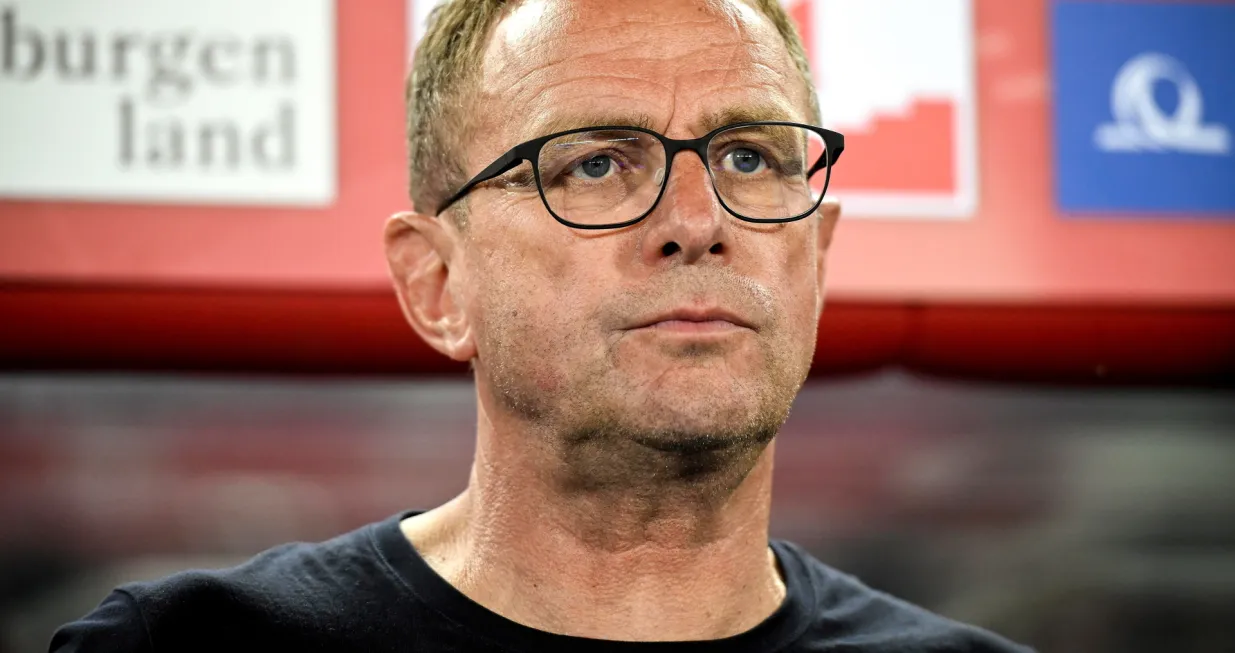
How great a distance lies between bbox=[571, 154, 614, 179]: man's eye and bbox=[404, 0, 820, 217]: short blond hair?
168 mm

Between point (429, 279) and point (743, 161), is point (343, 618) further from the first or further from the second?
point (743, 161)

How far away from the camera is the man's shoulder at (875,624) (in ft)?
5.43

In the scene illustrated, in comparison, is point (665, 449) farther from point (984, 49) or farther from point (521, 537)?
point (984, 49)

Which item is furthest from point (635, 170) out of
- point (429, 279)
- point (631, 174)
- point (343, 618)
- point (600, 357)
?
point (343, 618)

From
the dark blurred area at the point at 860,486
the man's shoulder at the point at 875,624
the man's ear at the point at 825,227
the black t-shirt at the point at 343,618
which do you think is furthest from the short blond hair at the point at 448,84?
the dark blurred area at the point at 860,486

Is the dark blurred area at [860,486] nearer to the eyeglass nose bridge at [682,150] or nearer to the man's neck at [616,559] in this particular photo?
the man's neck at [616,559]

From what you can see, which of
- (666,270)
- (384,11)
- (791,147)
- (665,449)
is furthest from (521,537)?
(384,11)

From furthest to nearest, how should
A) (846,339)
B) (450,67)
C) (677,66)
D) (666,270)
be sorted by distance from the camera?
(846,339) → (450,67) → (677,66) → (666,270)

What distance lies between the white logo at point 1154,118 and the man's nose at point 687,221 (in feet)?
4.00

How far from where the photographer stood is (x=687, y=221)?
142cm

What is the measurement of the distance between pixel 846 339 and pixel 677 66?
2.93 feet

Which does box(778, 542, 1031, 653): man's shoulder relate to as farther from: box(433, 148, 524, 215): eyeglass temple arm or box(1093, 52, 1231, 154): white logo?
box(1093, 52, 1231, 154): white logo

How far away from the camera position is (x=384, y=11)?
2.22 meters

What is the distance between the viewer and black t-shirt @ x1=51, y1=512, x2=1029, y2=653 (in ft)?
4.91
